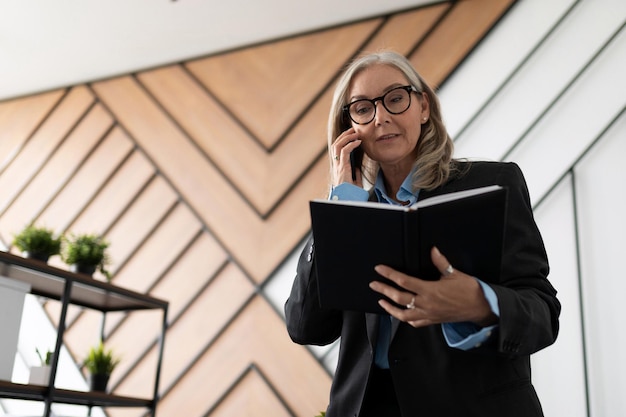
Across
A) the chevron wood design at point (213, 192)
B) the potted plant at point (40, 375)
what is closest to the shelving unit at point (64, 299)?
the potted plant at point (40, 375)

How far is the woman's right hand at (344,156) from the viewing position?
4.80 feet

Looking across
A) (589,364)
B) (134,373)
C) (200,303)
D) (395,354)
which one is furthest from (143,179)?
(395,354)

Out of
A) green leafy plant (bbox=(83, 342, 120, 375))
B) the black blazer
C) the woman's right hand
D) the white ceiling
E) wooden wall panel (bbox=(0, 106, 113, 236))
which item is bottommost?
the black blazer

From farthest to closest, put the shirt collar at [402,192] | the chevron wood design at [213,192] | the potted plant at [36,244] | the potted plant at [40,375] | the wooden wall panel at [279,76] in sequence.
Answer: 1. the wooden wall panel at [279,76]
2. the chevron wood design at [213,192]
3. the potted plant at [36,244]
4. the potted plant at [40,375]
5. the shirt collar at [402,192]

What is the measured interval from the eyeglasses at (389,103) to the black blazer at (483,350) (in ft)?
0.76

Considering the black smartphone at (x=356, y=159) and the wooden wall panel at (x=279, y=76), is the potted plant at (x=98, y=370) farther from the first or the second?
the black smartphone at (x=356, y=159)

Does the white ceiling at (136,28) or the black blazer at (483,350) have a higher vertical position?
the white ceiling at (136,28)

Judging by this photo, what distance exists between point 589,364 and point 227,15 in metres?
2.71

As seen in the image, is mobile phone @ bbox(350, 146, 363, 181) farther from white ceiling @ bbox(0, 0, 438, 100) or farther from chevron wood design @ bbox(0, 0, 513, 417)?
white ceiling @ bbox(0, 0, 438, 100)

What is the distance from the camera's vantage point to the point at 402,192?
137 cm

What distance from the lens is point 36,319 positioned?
403 centimetres

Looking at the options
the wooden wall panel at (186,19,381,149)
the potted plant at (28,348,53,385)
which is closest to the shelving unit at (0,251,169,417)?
the potted plant at (28,348,53,385)

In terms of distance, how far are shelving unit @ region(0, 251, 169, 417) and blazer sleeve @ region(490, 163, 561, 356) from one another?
1850 mm

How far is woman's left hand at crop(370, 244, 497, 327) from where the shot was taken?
105 cm
